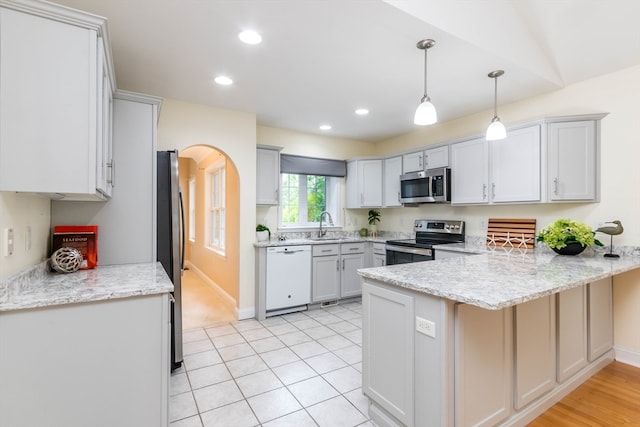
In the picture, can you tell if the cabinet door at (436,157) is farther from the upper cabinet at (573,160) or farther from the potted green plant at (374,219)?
the potted green plant at (374,219)

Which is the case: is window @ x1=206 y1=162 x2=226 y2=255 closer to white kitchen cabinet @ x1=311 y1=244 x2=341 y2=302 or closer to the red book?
white kitchen cabinet @ x1=311 y1=244 x2=341 y2=302

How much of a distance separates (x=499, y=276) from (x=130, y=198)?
265 centimetres

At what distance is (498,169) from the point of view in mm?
3443

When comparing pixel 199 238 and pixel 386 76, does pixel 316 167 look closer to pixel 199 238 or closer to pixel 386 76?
pixel 386 76

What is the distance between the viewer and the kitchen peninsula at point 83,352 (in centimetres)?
131

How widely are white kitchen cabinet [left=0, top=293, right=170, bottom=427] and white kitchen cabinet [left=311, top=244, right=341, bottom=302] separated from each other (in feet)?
8.95

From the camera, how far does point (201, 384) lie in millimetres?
2404

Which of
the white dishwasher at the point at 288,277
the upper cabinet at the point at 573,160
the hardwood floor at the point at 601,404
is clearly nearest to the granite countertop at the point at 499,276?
the upper cabinet at the point at 573,160

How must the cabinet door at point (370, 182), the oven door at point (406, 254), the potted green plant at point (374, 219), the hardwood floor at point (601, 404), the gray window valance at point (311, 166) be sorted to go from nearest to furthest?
the hardwood floor at point (601, 404) → the oven door at point (406, 254) → the gray window valance at point (311, 166) → the cabinet door at point (370, 182) → the potted green plant at point (374, 219)

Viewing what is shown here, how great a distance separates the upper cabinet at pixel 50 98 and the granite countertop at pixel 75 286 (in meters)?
0.48

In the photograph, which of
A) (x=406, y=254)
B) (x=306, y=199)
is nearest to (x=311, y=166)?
(x=306, y=199)

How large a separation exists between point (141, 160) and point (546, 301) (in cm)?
307

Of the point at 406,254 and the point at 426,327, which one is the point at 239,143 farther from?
the point at 426,327

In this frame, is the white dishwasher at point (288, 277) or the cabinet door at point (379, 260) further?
the cabinet door at point (379, 260)
